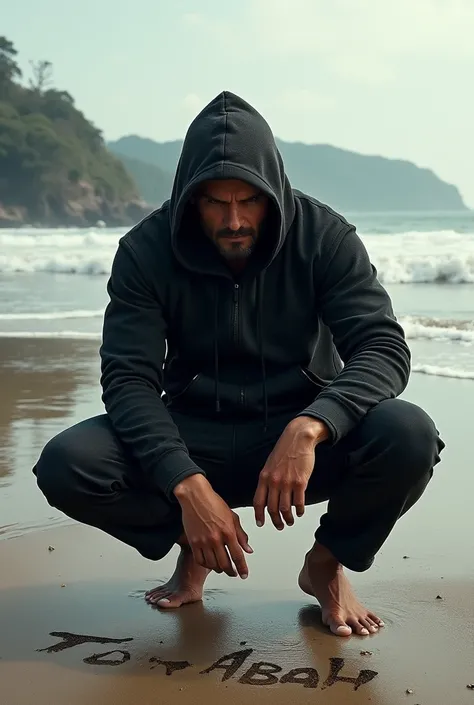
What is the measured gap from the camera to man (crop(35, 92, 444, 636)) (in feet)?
8.61

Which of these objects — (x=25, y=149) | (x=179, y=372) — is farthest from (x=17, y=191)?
(x=179, y=372)

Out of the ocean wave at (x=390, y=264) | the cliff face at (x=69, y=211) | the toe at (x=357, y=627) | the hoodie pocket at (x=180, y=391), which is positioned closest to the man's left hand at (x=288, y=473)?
the toe at (x=357, y=627)

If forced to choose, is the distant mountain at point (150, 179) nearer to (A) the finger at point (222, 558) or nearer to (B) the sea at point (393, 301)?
(B) the sea at point (393, 301)

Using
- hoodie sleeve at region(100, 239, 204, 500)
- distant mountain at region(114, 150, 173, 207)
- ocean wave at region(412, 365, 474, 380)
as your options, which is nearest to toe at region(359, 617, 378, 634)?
hoodie sleeve at region(100, 239, 204, 500)

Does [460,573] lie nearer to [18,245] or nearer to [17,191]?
[18,245]

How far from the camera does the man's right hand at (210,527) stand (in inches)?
101

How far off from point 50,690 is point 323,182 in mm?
102886

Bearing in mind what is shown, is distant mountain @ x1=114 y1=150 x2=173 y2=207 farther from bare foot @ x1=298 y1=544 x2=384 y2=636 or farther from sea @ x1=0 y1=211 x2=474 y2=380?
bare foot @ x1=298 y1=544 x2=384 y2=636

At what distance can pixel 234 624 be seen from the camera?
2.81 m

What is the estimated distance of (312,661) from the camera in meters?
2.56

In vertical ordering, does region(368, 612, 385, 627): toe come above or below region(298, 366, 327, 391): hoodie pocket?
below

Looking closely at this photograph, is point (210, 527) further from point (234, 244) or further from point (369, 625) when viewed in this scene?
point (234, 244)

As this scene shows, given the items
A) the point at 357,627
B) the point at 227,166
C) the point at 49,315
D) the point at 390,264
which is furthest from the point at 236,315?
the point at 390,264

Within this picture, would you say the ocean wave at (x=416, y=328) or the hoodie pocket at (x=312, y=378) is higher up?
the ocean wave at (x=416, y=328)
